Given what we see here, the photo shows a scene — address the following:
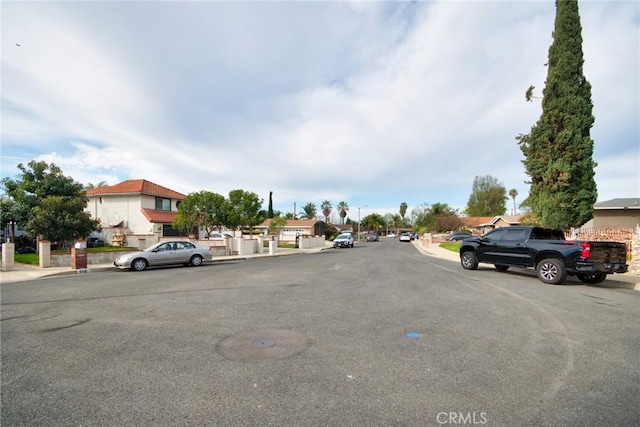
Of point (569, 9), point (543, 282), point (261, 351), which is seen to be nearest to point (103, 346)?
point (261, 351)

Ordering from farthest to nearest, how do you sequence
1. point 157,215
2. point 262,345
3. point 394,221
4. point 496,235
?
point 394,221, point 157,215, point 496,235, point 262,345

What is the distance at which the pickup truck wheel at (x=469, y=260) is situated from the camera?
1451 cm

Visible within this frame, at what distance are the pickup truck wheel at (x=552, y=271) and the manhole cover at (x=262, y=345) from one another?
383 inches

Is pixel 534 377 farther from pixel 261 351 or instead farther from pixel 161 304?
pixel 161 304

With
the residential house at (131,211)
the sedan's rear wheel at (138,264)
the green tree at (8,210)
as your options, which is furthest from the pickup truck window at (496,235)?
the green tree at (8,210)

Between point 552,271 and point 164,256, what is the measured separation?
17057 millimetres

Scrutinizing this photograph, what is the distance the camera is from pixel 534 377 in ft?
12.8

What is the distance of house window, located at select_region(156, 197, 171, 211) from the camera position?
36.8 meters

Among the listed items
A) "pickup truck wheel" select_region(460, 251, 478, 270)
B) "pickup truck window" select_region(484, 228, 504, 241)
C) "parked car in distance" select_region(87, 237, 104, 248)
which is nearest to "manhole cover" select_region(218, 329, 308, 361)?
"pickup truck window" select_region(484, 228, 504, 241)

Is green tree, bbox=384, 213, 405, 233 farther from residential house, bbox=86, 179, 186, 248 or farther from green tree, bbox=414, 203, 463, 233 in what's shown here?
residential house, bbox=86, 179, 186, 248

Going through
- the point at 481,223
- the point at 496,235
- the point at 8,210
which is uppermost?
the point at 8,210

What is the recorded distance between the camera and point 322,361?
435cm

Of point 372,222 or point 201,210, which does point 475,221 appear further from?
point 201,210

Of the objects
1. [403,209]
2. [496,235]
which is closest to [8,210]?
[496,235]
